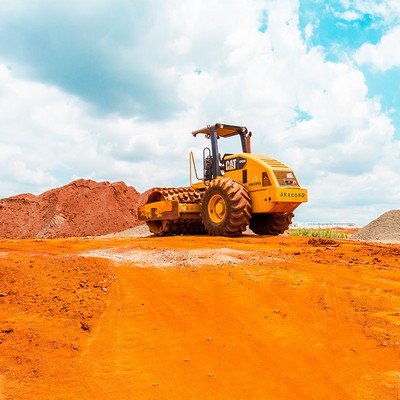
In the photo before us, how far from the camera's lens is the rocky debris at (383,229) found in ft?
63.8

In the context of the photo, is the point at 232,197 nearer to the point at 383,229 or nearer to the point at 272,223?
the point at 272,223

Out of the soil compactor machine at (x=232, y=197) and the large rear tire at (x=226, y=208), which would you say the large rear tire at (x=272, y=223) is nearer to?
the soil compactor machine at (x=232, y=197)

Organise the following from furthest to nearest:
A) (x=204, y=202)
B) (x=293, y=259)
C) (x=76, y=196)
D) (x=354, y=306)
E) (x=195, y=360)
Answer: (x=76, y=196) < (x=204, y=202) < (x=293, y=259) < (x=354, y=306) < (x=195, y=360)

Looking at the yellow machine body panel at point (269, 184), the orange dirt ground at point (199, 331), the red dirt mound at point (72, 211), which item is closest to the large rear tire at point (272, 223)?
the yellow machine body panel at point (269, 184)

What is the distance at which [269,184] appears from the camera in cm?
1327

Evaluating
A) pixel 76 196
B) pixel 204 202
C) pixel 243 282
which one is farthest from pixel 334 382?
pixel 76 196

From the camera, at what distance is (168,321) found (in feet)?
16.3

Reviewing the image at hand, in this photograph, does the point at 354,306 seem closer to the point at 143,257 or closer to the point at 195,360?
the point at 195,360

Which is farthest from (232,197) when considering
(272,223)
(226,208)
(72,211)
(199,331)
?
(72,211)

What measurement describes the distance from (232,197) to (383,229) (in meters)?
10.7

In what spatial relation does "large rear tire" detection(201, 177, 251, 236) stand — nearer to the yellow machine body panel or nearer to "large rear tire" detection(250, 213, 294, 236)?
the yellow machine body panel

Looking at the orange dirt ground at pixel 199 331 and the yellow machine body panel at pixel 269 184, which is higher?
the yellow machine body panel at pixel 269 184

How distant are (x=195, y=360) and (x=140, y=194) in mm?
29582

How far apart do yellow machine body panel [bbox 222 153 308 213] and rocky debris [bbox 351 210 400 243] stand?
7.61 m
